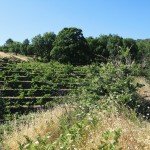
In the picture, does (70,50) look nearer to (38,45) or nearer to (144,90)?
(38,45)

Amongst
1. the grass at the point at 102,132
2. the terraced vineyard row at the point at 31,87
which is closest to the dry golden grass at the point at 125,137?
the grass at the point at 102,132

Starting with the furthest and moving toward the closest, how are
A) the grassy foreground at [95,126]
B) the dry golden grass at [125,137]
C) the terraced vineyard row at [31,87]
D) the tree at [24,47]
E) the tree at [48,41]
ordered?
the tree at [24,47] < the tree at [48,41] < the terraced vineyard row at [31,87] < the dry golden grass at [125,137] < the grassy foreground at [95,126]

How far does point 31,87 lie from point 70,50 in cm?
2114

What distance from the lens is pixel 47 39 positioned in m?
58.2

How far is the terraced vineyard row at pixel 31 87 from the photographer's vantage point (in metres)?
19.7

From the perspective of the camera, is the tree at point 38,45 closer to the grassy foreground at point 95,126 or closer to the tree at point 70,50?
the tree at point 70,50

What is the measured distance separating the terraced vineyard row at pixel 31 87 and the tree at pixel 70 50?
13895mm

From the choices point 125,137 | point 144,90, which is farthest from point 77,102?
point 144,90

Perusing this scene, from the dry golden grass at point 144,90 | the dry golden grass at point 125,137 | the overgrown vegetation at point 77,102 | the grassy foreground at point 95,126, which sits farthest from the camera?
the dry golden grass at point 144,90

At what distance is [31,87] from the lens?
23.9 metres

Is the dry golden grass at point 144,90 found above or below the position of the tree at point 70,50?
below

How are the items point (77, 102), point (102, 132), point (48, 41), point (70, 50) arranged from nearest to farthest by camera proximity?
point (102, 132) < point (77, 102) < point (70, 50) < point (48, 41)

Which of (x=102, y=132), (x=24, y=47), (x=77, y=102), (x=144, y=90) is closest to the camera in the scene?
(x=102, y=132)

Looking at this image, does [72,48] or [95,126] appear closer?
[95,126]
